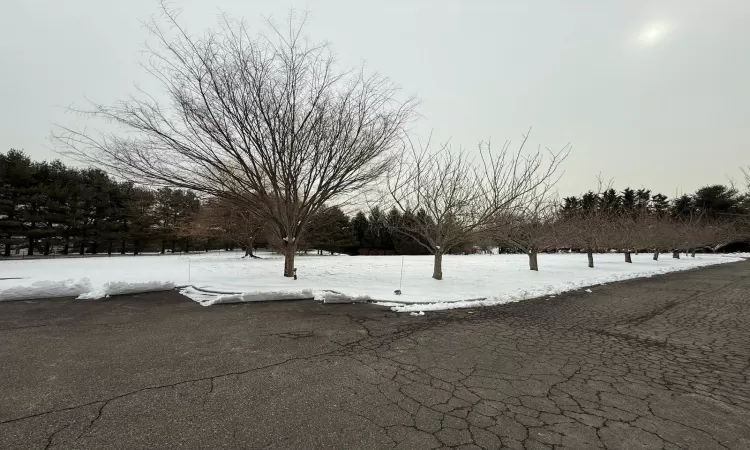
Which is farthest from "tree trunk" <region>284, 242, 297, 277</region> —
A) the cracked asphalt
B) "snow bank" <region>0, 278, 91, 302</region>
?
"snow bank" <region>0, 278, 91, 302</region>

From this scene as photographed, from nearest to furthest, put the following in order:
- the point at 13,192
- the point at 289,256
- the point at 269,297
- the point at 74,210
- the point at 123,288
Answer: the point at 269,297 → the point at 123,288 → the point at 289,256 → the point at 13,192 → the point at 74,210

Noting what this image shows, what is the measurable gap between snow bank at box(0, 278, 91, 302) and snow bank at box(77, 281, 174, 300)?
0.38m

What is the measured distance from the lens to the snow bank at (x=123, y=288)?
24.7 feet

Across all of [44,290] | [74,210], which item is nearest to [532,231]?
[44,290]

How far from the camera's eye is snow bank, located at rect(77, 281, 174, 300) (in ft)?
24.7

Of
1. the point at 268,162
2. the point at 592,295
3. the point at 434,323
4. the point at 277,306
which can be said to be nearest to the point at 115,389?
the point at 277,306

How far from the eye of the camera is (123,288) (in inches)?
317

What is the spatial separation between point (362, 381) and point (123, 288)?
7.85m

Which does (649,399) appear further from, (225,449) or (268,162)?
(268,162)

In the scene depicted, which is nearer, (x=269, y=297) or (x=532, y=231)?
(x=269, y=297)

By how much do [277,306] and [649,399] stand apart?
6.24m

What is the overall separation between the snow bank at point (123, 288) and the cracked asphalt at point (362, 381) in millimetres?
1369

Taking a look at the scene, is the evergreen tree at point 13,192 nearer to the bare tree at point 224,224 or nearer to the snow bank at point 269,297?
the bare tree at point 224,224

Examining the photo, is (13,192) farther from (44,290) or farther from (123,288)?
(123,288)
